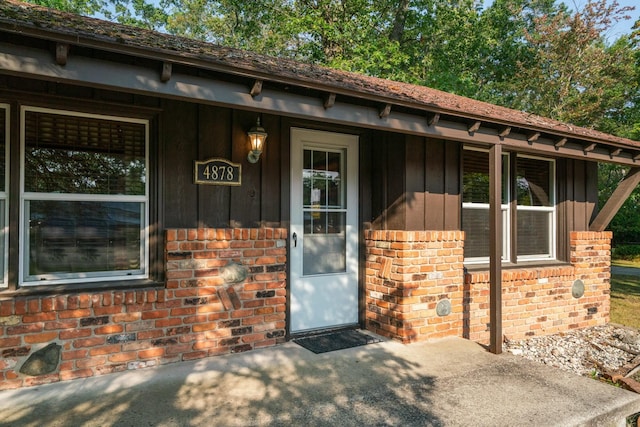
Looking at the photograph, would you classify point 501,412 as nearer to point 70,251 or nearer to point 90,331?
point 90,331

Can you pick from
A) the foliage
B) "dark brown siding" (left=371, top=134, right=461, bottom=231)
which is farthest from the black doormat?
the foliage

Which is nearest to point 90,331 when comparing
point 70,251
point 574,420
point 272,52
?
point 70,251

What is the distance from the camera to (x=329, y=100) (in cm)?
312

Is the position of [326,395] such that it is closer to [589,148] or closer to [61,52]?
[61,52]

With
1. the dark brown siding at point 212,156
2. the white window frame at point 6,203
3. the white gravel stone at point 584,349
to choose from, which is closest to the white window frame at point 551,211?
the white gravel stone at point 584,349

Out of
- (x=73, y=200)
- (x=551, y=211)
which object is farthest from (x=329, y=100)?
(x=551, y=211)

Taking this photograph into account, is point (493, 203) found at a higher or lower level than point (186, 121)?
lower

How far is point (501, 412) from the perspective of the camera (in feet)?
8.75

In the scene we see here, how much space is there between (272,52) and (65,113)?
12011 millimetres

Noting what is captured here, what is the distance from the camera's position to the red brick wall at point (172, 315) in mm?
2854

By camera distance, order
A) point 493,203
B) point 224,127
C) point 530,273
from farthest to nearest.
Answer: point 530,273 < point 493,203 < point 224,127

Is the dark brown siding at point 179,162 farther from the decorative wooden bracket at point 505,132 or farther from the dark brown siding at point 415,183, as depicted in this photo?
the decorative wooden bracket at point 505,132

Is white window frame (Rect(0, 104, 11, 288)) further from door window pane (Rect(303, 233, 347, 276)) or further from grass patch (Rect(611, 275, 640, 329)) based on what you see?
grass patch (Rect(611, 275, 640, 329))

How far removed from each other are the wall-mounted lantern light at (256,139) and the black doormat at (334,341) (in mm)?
1932
